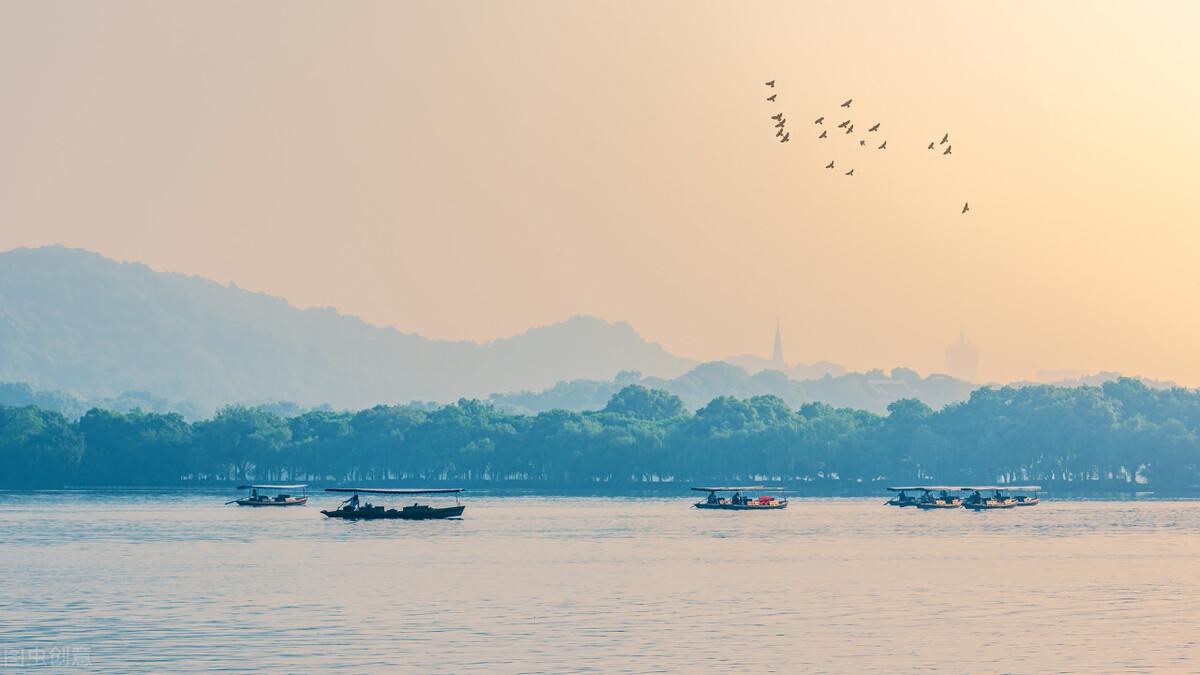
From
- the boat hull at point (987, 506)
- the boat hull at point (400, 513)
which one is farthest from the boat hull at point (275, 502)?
the boat hull at point (987, 506)

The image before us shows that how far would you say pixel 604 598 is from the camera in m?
82.1

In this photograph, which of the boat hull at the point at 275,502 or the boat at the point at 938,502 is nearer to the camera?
the boat at the point at 938,502

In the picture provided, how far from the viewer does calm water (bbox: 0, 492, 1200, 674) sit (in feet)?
205

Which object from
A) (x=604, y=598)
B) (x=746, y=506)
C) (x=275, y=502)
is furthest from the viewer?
(x=275, y=502)

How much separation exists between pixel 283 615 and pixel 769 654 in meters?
21.6

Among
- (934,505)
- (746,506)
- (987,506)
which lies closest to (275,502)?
(746,506)

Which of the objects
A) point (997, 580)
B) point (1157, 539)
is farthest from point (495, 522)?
point (997, 580)

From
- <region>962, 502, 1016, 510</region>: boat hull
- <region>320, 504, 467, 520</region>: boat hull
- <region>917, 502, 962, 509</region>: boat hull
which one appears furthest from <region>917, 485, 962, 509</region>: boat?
<region>320, 504, 467, 520</region>: boat hull

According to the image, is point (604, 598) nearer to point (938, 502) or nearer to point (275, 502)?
point (938, 502)

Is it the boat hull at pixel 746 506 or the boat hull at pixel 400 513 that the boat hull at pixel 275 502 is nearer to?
the boat hull at pixel 400 513

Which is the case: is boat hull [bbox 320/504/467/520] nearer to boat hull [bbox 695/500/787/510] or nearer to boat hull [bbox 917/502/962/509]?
boat hull [bbox 695/500/787/510]

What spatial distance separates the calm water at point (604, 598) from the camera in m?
62.5

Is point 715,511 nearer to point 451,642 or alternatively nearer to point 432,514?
point 432,514

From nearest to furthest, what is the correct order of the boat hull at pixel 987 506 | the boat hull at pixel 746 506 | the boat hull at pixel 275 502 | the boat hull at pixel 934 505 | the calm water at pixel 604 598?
the calm water at pixel 604 598 < the boat hull at pixel 746 506 < the boat hull at pixel 987 506 < the boat hull at pixel 934 505 < the boat hull at pixel 275 502
